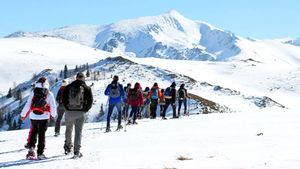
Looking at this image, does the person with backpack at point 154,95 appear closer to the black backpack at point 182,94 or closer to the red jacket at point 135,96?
the black backpack at point 182,94

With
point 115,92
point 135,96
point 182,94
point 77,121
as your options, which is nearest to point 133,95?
point 135,96

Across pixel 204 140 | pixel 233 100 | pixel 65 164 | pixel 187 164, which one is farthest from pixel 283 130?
pixel 233 100

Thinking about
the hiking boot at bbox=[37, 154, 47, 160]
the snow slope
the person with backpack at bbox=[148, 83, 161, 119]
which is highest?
the person with backpack at bbox=[148, 83, 161, 119]

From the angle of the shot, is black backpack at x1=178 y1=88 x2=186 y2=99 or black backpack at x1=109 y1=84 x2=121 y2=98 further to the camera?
black backpack at x1=178 y1=88 x2=186 y2=99

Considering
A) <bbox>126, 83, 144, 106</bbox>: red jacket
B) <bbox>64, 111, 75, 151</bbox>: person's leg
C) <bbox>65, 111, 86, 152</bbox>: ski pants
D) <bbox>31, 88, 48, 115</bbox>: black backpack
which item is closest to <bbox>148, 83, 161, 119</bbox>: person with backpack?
<bbox>126, 83, 144, 106</bbox>: red jacket

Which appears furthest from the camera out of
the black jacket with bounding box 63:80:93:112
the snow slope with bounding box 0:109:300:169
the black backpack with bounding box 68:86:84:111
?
the black jacket with bounding box 63:80:93:112

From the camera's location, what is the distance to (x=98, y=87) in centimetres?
19850

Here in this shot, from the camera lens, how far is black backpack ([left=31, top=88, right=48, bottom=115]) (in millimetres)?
14992

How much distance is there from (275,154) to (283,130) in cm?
739

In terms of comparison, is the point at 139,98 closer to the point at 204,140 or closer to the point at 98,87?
the point at 204,140

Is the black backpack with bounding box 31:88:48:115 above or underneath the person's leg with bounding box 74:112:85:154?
above

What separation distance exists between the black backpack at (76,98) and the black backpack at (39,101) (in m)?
0.79

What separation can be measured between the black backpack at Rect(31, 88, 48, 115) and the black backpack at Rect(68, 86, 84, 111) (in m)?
0.79

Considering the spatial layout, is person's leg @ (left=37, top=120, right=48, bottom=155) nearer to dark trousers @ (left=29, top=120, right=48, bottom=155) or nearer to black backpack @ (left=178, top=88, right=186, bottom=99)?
dark trousers @ (left=29, top=120, right=48, bottom=155)
